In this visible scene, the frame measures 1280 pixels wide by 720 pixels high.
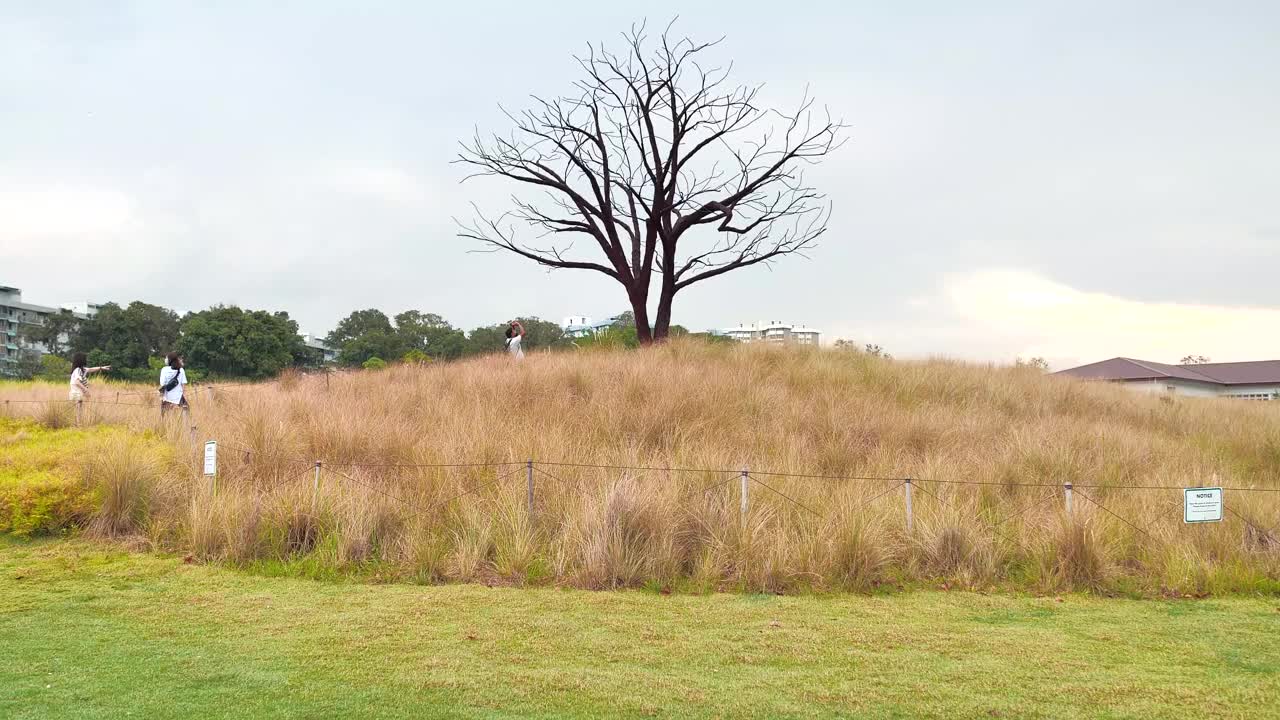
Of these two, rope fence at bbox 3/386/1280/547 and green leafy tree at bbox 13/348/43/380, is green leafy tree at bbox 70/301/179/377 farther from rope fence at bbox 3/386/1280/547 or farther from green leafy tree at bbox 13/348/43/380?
rope fence at bbox 3/386/1280/547

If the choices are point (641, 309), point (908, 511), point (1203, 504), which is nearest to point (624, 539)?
point (908, 511)

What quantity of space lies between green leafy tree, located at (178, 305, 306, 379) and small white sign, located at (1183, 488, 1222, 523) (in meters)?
33.9

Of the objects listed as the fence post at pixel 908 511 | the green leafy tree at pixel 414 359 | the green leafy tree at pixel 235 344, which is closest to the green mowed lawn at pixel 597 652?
the fence post at pixel 908 511

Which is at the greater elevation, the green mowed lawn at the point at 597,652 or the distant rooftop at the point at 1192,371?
the distant rooftop at the point at 1192,371

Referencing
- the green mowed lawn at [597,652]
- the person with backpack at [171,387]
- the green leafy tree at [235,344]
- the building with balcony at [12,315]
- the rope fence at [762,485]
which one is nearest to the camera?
the green mowed lawn at [597,652]

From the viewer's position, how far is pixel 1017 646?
5340mm

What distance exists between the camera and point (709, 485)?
8.68m

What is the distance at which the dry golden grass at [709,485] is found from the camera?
7.26 m

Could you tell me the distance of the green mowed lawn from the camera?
4.26m

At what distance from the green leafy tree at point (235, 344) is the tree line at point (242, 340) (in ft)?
0.13

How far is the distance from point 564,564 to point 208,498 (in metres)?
3.64

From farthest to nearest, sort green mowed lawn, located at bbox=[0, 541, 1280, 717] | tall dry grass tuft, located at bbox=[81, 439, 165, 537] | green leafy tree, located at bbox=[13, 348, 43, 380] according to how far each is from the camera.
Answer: green leafy tree, located at bbox=[13, 348, 43, 380], tall dry grass tuft, located at bbox=[81, 439, 165, 537], green mowed lawn, located at bbox=[0, 541, 1280, 717]

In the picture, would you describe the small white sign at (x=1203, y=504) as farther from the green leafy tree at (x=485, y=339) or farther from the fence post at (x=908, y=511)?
the green leafy tree at (x=485, y=339)

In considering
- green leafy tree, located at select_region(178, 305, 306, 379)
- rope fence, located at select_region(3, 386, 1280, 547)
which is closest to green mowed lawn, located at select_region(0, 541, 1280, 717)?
rope fence, located at select_region(3, 386, 1280, 547)
